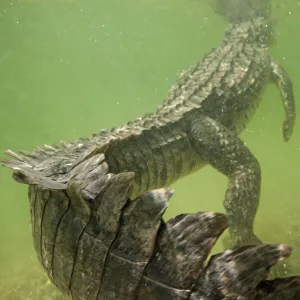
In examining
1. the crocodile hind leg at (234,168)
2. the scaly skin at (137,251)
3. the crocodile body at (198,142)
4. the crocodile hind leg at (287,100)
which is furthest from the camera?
the crocodile hind leg at (287,100)

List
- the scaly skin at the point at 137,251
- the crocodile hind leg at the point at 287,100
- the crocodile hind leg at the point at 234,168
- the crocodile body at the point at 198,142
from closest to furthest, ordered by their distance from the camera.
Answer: the scaly skin at the point at 137,251, the crocodile body at the point at 198,142, the crocodile hind leg at the point at 234,168, the crocodile hind leg at the point at 287,100

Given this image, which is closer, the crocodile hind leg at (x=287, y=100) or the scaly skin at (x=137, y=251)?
the scaly skin at (x=137, y=251)

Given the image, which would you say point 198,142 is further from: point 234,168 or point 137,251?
point 137,251

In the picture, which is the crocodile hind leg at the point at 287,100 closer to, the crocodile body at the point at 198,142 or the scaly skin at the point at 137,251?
the crocodile body at the point at 198,142

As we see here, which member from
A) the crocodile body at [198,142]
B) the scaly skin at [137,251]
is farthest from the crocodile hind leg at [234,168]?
the scaly skin at [137,251]

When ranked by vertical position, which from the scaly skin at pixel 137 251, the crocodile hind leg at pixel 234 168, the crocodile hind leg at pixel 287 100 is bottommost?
the scaly skin at pixel 137 251

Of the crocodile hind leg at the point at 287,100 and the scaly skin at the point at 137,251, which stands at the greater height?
the crocodile hind leg at the point at 287,100

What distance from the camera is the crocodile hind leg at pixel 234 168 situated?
3402 mm

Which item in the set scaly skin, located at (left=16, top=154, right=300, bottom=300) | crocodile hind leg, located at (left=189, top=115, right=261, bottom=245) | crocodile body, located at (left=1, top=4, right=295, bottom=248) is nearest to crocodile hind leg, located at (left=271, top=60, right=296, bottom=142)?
crocodile body, located at (left=1, top=4, right=295, bottom=248)

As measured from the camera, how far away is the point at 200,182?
10.3 meters

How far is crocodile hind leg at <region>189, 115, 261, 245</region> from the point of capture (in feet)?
11.2

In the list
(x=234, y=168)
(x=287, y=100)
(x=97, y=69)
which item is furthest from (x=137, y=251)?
(x=97, y=69)

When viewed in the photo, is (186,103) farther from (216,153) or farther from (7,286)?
(7,286)

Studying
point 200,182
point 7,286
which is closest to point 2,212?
point 200,182
